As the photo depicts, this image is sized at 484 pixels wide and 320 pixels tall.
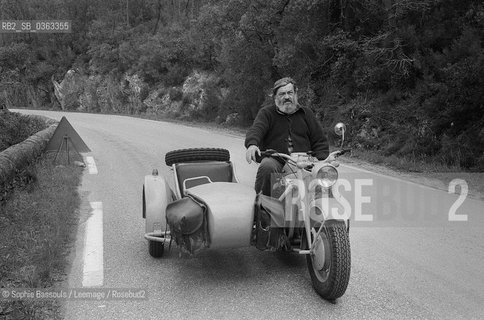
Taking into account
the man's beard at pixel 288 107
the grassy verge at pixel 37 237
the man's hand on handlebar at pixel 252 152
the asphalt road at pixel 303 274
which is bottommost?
the asphalt road at pixel 303 274

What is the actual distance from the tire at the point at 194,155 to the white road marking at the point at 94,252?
4.09 feet

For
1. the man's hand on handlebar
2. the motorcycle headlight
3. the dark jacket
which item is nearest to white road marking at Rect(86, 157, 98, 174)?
the dark jacket

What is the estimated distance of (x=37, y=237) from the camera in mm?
5023

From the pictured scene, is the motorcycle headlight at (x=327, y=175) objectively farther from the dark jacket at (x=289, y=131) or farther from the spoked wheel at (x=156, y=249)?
the spoked wheel at (x=156, y=249)

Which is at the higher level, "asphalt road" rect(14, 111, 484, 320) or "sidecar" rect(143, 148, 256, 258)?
"sidecar" rect(143, 148, 256, 258)

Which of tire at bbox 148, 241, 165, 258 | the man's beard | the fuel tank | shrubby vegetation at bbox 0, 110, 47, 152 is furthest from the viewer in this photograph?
shrubby vegetation at bbox 0, 110, 47, 152

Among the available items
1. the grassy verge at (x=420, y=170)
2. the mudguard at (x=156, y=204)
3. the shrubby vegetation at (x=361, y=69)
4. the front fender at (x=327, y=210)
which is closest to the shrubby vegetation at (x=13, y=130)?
the shrubby vegetation at (x=361, y=69)

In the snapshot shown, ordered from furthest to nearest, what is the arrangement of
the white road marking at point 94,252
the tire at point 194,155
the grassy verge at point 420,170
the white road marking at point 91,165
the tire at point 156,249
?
the white road marking at point 91,165
the grassy verge at point 420,170
the tire at point 194,155
the tire at point 156,249
the white road marking at point 94,252

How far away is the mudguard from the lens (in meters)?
4.54

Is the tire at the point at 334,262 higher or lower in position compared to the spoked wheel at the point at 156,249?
higher

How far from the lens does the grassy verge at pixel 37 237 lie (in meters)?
3.54

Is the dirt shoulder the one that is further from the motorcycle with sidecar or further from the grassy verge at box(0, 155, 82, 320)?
the grassy verge at box(0, 155, 82, 320)

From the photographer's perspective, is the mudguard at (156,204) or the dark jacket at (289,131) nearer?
the mudguard at (156,204)

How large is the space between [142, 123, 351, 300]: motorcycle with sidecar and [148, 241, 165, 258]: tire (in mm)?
412
